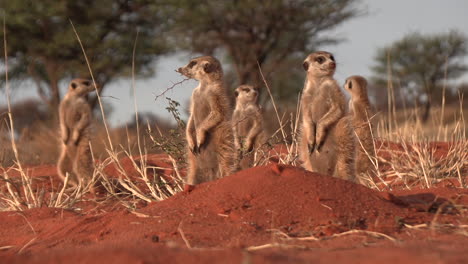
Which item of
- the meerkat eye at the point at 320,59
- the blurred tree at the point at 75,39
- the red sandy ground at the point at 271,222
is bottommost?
the red sandy ground at the point at 271,222

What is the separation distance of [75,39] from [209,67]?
1268 centimetres

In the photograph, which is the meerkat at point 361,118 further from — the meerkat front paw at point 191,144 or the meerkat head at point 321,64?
the meerkat front paw at point 191,144

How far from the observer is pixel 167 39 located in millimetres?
18922

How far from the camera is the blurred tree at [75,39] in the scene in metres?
16.7

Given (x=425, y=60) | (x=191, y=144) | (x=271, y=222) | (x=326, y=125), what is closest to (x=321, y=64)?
(x=326, y=125)

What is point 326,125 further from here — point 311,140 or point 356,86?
point 356,86

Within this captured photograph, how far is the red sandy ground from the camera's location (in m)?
2.60

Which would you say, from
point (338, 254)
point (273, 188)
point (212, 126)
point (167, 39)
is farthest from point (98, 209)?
point (167, 39)

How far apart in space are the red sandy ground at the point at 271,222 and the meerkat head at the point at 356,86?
2.83m

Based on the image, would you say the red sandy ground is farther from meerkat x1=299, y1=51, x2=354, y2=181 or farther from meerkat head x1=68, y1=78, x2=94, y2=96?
meerkat head x1=68, y1=78, x2=94, y2=96

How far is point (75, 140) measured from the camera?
6.89m

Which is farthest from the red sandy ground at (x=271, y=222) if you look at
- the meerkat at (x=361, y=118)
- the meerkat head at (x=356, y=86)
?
the meerkat head at (x=356, y=86)

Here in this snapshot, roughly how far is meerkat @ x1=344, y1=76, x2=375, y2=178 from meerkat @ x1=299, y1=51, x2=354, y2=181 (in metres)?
1.20

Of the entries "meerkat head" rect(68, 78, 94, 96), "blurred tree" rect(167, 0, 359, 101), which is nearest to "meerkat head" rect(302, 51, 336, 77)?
"meerkat head" rect(68, 78, 94, 96)
